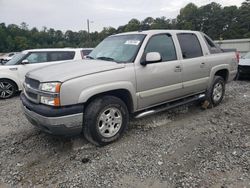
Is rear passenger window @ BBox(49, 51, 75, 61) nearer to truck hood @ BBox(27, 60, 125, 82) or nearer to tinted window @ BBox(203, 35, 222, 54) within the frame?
truck hood @ BBox(27, 60, 125, 82)

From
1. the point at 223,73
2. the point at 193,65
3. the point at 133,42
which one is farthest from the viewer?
the point at 223,73

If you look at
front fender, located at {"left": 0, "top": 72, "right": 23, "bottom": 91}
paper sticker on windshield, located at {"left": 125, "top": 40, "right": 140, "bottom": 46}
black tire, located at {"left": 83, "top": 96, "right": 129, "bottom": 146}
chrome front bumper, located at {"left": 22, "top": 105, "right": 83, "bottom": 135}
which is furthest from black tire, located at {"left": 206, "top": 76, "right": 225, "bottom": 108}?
front fender, located at {"left": 0, "top": 72, "right": 23, "bottom": 91}

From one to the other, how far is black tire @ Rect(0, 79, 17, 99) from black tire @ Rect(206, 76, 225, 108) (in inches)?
246

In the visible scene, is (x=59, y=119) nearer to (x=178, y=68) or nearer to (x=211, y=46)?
(x=178, y=68)

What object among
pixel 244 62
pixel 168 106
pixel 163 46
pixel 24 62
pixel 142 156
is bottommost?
pixel 142 156

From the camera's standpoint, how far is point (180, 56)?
4.47 meters

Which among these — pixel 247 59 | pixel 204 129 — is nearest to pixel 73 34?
pixel 247 59

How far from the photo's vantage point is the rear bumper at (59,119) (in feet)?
10.0

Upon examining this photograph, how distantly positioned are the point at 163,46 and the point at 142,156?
2.17 meters

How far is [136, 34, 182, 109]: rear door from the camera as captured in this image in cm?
387

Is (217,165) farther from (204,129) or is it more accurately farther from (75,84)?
(75,84)

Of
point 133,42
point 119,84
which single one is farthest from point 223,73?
point 119,84

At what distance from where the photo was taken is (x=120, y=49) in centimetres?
413

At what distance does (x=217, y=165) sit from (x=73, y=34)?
72.7 metres
